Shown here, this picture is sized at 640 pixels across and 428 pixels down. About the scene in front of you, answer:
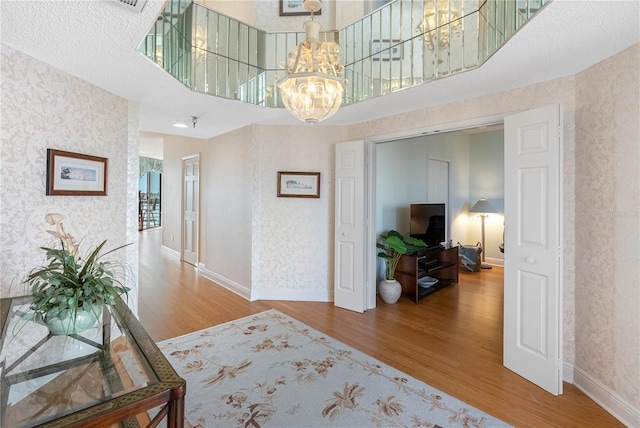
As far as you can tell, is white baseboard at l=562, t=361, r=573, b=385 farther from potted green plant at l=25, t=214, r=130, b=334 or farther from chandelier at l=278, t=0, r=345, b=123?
potted green plant at l=25, t=214, r=130, b=334

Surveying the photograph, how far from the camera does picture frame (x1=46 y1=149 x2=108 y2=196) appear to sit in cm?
234

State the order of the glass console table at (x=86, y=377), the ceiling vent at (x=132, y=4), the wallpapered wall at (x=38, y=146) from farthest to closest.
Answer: the wallpapered wall at (x=38, y=146) → the ceiling vent at (x=132, y=4) → the glass console table at (x=86, y=377)

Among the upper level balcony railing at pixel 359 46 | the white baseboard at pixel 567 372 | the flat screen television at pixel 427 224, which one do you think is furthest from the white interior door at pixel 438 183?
the white baseboard at pixel 567 372

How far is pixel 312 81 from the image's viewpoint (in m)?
2.15

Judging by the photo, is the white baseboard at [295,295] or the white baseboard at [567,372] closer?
the white baseboard at [567,372]

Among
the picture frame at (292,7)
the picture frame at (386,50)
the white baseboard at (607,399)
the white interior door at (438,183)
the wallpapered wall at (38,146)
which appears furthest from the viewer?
the white interior door at (438,183)

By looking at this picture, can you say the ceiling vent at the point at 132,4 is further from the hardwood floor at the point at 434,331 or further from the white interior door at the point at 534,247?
the hardwood floor at the point at 434,331

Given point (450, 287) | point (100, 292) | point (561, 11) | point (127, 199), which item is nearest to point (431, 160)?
point (450, 287)

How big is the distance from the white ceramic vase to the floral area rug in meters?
1.38

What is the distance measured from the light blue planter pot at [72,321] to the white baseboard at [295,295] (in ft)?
9.42

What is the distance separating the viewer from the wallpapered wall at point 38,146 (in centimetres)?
209

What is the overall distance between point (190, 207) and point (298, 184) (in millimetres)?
3332

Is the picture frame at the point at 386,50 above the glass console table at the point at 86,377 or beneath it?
above

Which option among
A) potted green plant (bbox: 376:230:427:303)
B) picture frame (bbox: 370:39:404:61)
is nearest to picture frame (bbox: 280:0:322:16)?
picture frame (bbox: 370:39:404:61)
